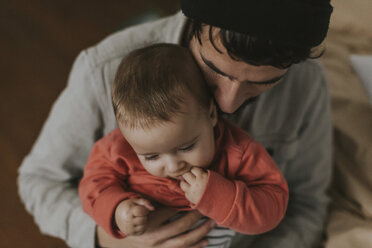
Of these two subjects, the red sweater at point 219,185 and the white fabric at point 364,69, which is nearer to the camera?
the red sweater at point 219,185

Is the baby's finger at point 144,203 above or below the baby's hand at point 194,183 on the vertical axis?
below

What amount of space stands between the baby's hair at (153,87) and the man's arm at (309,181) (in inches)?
18.2

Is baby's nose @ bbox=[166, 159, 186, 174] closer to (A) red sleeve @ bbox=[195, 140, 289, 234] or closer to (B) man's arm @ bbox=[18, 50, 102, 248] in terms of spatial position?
(A) red sleeve @ bbox=[195, 140, 289, 234]

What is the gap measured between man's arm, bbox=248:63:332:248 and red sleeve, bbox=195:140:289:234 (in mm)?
313

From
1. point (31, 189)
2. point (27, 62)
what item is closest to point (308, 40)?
point (31, 189)

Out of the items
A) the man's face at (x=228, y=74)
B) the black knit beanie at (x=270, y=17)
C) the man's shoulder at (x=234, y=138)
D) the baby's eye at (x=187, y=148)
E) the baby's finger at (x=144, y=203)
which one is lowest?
the baby's finger at (x=144, y=203)

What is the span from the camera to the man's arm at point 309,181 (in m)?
0.96

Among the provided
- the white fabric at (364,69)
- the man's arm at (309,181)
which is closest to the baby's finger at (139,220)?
the man's arm at (309,181)

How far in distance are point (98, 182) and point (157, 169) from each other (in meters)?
0.15

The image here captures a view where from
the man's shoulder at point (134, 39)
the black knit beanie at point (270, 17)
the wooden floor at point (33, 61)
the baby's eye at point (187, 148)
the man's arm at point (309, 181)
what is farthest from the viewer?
the wooden floor at point (33, 61)

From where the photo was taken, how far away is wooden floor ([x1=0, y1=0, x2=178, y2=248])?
3.94 ft

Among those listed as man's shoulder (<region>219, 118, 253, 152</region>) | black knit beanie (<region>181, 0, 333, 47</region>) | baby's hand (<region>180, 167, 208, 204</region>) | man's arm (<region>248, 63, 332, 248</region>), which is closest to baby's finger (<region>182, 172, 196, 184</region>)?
baby's hand (<region>180, 167, 208, 204</region>)

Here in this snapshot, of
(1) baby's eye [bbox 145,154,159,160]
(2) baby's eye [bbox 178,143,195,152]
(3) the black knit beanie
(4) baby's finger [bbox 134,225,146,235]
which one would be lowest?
(4) baby's finger [bbox 134,225,146,235]

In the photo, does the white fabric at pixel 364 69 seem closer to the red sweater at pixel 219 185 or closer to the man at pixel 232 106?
the man at pixel 232 106
